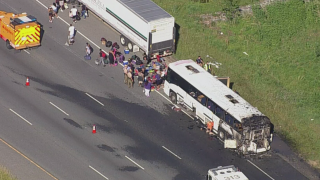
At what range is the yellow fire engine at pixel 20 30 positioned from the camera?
70.9 meters

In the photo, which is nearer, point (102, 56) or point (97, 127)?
point (97, 127)

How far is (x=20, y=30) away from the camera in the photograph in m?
71.0

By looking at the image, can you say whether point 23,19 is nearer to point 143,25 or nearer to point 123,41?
point 123,41

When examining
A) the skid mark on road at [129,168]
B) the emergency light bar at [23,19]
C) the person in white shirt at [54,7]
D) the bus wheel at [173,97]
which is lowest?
the skid mark on road at [129,168]

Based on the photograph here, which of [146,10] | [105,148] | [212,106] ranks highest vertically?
[146,10]

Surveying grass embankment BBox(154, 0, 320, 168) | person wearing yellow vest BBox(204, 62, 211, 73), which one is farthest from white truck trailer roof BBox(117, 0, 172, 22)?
person wearing yellow vest BBox(204, 62, 211, 73)

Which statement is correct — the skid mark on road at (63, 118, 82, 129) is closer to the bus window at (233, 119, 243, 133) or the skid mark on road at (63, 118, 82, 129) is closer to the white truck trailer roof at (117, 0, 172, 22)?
the bus window at (233, 119, 243, 133)

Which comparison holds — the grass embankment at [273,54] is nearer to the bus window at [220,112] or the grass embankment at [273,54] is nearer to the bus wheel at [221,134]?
the bus wheel at [221,134]

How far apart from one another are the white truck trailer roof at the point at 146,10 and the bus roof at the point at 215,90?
582 centimetres

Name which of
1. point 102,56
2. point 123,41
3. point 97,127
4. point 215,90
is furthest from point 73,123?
point 123,41

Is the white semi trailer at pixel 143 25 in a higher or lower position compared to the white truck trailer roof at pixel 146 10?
lower

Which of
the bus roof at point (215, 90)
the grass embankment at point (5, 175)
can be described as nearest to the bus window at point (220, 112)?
the bus roof at point (215, 90)

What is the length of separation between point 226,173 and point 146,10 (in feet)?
69.7

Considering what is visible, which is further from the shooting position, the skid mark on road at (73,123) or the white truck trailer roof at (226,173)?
the skid mark on road at (73,123)
